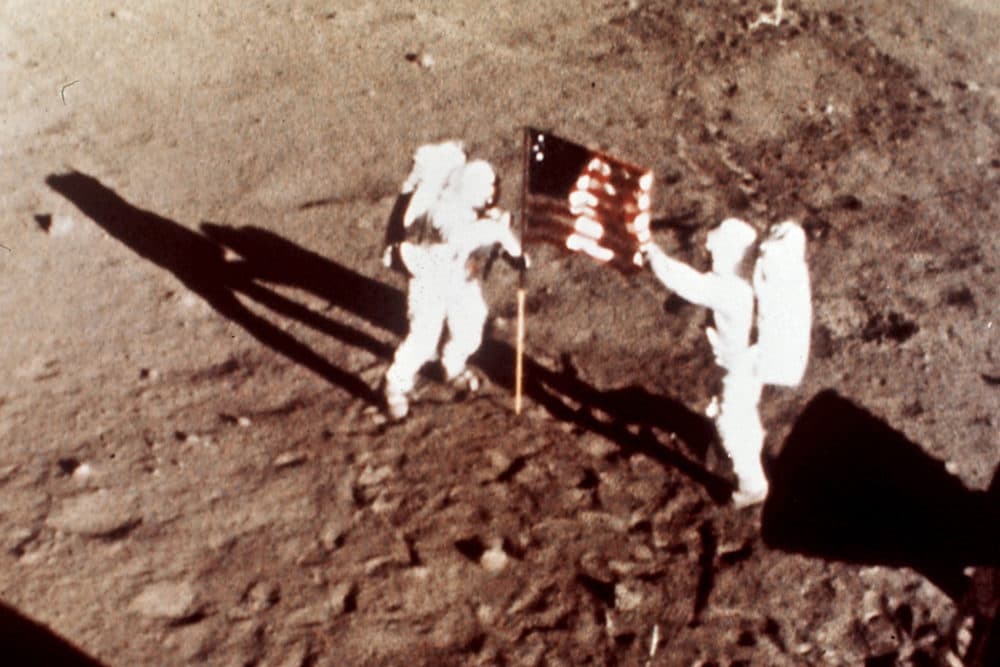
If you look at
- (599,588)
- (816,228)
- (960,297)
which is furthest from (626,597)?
(816,228)

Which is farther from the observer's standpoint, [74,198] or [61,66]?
[61,66]

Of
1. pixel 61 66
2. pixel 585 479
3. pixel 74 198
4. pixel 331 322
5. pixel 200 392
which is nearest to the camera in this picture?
pixel 585 479

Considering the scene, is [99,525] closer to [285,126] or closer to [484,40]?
[285,126]

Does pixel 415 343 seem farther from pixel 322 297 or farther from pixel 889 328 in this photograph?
pixel 889 328

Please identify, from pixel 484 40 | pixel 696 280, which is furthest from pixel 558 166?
pixel 484 40

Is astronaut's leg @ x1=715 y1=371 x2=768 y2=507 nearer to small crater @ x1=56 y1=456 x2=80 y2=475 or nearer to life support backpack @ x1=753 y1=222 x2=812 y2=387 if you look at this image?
life support backpack @ x1=753 y1=222 x2=812 y2=387

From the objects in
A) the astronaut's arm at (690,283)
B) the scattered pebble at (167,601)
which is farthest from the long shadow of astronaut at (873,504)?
the scattered pebble at (167,601)

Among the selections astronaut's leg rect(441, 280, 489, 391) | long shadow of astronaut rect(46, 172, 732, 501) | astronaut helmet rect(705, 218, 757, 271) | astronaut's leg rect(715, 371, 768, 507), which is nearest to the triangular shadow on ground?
astronaut's leg rect(715, 371, 768, 507)
